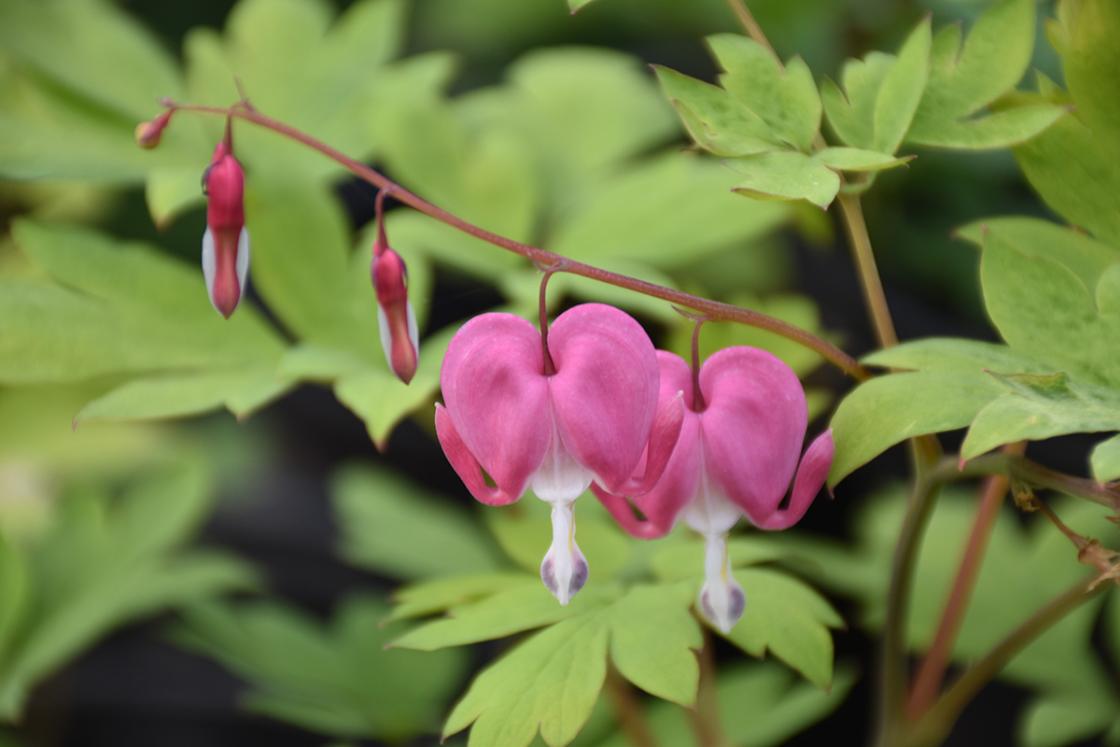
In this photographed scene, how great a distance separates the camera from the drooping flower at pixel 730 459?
2.61 ft

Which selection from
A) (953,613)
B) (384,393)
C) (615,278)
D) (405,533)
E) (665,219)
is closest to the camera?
(615,278)

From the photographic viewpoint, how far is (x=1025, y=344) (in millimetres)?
761

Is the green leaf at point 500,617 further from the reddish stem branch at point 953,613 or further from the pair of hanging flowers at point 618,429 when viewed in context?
the reddish stem branch at point 953,613

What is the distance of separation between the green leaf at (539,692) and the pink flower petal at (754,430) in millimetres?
170

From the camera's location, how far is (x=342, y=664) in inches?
58.8

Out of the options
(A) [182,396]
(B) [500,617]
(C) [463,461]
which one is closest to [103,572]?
(A) [182,396]

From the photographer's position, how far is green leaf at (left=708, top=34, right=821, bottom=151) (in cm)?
79

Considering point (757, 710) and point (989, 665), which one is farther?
point (757, 710)

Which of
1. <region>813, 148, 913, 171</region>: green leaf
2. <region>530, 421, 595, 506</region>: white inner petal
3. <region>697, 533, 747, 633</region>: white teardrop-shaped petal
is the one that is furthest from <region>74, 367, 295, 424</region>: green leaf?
<region>813, 148, 913, 171</region>: green leaf

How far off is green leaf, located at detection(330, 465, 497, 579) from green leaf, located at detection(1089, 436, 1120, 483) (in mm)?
966

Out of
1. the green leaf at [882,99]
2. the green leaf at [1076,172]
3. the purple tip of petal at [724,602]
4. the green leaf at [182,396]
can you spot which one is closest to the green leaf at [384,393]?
the green leaf at [182,396]

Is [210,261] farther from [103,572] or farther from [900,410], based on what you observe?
[103,572]

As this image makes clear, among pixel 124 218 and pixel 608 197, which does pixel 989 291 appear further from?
pixel 124 218

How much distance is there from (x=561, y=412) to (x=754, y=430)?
0.13 metres
